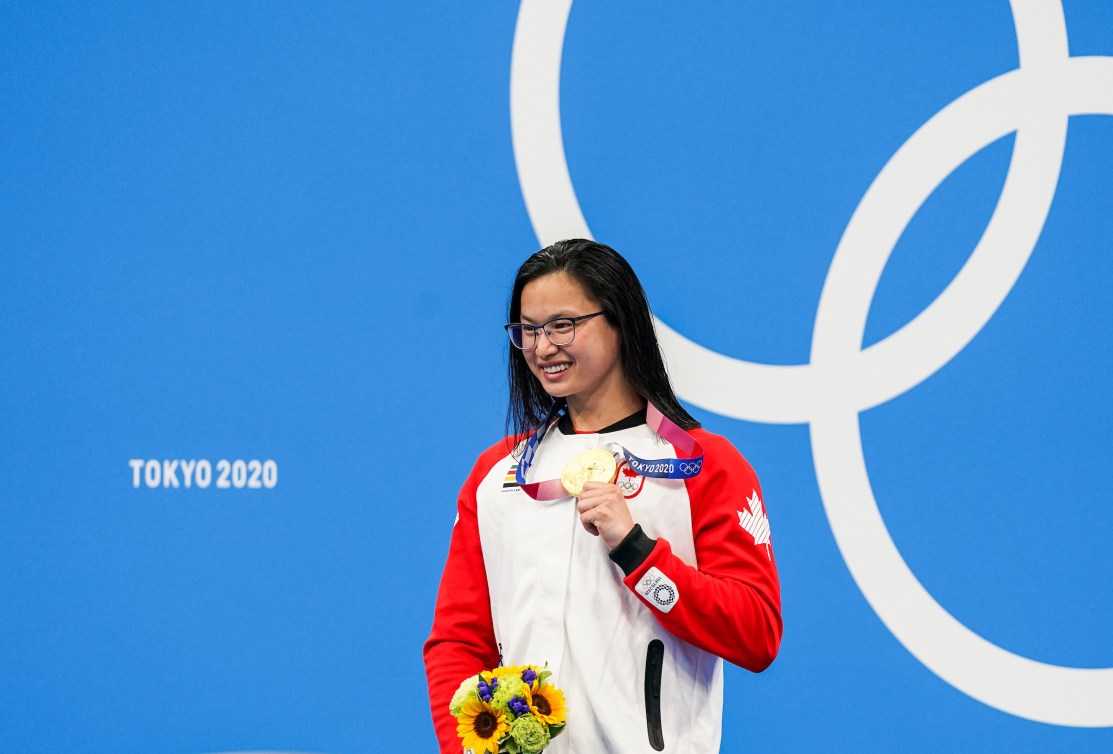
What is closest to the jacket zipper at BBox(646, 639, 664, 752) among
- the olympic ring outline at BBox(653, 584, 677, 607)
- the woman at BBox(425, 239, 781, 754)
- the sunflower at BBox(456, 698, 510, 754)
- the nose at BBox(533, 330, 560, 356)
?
the woman at BBox(425, 239, 781, 754)

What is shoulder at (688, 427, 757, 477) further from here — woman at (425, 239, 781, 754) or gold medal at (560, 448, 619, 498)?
gold medal at (560, 448, 619, 498)

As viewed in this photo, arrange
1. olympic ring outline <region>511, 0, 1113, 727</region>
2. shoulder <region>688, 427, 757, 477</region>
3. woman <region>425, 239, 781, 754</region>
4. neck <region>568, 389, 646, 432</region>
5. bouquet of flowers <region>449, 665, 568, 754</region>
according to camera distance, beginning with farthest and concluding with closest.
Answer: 1. olympic ring outline <region>511, 0, 1113, 727</region>
2. neck <region>568, 389, 646, 432</region>
3. shoulder <region>688, 427, 757, 477</region>
4. woman <region>425, 239, 781, 754</region>
5. bouquet of flowers <region>449, 665, 568, 754</region>

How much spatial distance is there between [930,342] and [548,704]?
157 cm

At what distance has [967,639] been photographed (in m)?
2.61

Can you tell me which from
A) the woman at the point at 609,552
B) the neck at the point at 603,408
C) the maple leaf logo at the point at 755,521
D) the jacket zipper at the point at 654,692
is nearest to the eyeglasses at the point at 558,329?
the woman at the point at 609,552

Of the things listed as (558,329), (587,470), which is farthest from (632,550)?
(558,329)

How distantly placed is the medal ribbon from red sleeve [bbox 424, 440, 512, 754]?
0.13 m

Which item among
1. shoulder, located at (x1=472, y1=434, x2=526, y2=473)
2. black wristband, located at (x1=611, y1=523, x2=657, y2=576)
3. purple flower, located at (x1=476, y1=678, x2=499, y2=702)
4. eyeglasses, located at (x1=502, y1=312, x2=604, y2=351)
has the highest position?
eyeglasses, located at (x1=502, y1=312, x2=604, y2=351)

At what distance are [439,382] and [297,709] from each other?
952 millimetres

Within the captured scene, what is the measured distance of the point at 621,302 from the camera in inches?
70.1

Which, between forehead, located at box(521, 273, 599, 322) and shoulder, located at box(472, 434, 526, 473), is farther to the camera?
shoulder, located at box(472, 434, 526, 473)

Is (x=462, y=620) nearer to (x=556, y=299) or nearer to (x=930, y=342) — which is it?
(x=556, y=299)

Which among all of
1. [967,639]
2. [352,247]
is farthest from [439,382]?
[967,639]

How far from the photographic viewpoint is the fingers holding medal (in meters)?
1.57
